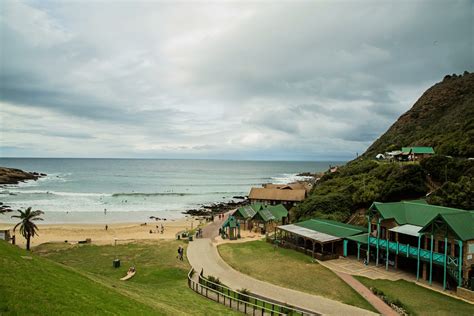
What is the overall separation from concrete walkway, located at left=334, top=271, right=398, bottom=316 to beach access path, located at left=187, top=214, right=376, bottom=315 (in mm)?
1078

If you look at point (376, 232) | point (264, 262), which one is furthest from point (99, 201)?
point (376, 232)

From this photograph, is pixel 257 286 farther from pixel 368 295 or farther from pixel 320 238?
pixel 320 238

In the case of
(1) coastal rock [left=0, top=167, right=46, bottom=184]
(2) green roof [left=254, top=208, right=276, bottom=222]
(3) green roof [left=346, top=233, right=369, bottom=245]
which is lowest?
(1) coastal rock [left=0, top=167, right=46, bottom=184]

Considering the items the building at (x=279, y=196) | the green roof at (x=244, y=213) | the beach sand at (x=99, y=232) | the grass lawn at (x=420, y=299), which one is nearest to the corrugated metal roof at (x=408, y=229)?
the grass lawn at (x=420, y=299)

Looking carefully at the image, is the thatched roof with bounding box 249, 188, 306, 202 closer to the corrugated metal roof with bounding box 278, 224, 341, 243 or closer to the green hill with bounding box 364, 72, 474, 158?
the corrugated metal roof with bounding box 278, 224, 341, 243

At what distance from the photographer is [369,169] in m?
50.3

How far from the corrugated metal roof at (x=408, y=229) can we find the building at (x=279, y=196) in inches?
1135

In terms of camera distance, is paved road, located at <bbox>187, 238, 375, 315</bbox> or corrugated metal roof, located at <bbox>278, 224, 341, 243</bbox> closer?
paved road, located at <bbox>187, 238, 375, 315</bbox>

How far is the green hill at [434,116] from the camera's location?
7006 centimetres

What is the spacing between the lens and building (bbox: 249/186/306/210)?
55.2 m

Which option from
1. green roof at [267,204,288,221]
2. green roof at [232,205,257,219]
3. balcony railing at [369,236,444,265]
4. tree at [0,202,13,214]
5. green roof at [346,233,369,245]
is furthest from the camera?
tree at [0,202,13,214]

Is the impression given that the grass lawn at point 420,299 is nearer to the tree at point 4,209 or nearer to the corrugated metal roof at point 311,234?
the corrugated metal roof at point 311,234

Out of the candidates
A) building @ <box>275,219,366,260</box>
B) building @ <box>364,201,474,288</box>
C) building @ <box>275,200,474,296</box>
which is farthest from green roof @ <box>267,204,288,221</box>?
building @ <box>364,201,474,288</box>

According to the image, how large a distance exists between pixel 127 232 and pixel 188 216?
18.4 m
